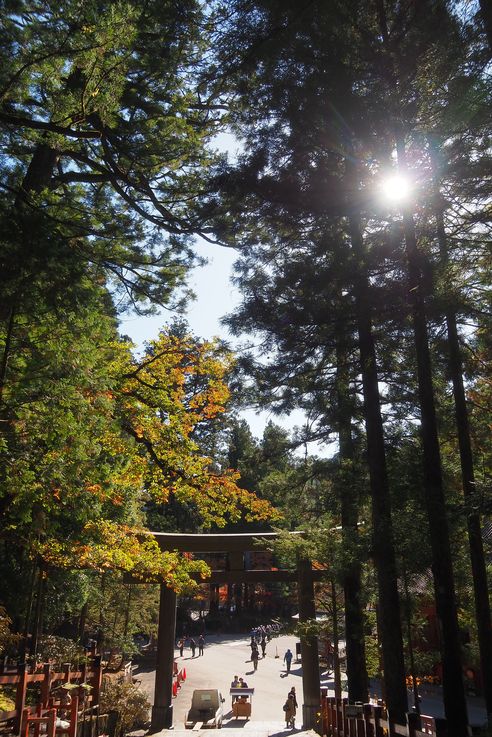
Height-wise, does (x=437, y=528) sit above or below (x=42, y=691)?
above

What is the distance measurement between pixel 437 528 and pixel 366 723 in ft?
8.40

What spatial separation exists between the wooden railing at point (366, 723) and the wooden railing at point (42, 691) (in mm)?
4426

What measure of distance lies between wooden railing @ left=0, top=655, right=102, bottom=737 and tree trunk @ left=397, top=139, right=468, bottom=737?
549cm

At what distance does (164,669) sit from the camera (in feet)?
51.5

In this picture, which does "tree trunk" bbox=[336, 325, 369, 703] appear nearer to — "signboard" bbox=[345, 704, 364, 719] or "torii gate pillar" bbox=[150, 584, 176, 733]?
"signboard" bbox=[345, 704, 364, 719]

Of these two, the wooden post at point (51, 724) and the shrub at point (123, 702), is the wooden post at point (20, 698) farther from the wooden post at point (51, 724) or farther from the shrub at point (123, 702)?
the shrub at point (123, 702)

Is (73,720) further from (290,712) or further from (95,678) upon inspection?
(290,712)

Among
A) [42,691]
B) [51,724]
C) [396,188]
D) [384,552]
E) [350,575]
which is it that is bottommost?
[51,724]

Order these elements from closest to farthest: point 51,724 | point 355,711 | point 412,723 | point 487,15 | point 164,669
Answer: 1. point 412,723
2. point 487,15
3. point 355,711
4. point 51,724
5. point 164,669

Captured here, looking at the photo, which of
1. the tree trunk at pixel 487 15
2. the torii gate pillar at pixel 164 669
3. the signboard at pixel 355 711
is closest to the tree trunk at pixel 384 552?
the signboard at pixel 355 711

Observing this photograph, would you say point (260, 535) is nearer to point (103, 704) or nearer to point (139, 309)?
point (103, 704)

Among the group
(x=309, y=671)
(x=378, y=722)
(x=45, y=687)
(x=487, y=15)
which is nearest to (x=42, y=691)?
(x=45, y=687)

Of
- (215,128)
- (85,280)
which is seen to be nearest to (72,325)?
(85,280)

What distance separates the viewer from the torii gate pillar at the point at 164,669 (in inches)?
603
